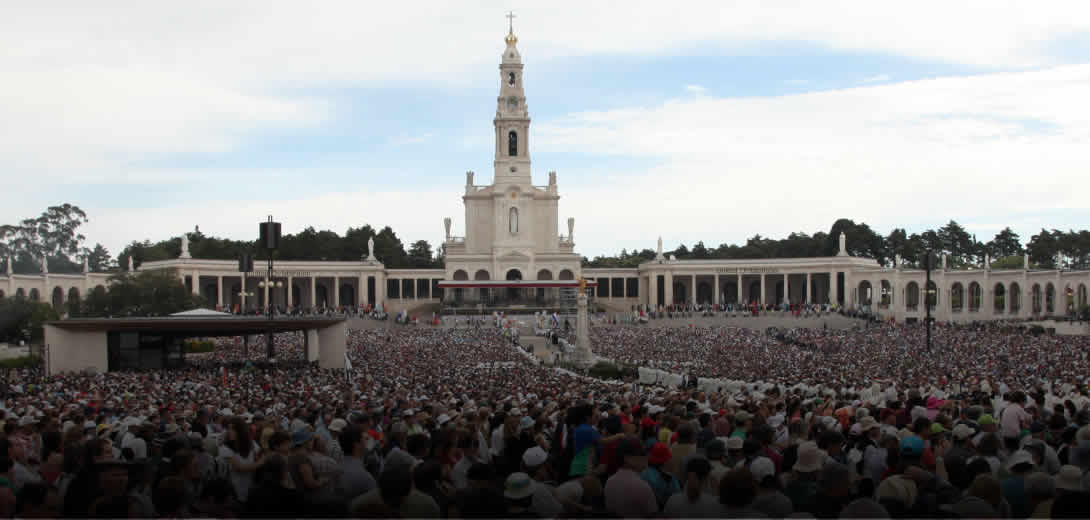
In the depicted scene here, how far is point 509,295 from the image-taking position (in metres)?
77.9

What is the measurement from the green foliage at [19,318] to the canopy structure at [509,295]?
28.1 m

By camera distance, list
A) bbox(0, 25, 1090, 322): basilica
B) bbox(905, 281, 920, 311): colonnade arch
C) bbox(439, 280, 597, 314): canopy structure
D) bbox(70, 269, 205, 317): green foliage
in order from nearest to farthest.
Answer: bbox(70, 269, 205, 317): green foliage
bbox(439, 280, 597, 314): canopy structure
bbox(0, 25, 1090, 322): basilica
bbox(905, 281, 920, 311): colonnade arch

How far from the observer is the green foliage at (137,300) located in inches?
2226

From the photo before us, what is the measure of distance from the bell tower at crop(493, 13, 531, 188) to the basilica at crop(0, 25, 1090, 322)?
89 mm

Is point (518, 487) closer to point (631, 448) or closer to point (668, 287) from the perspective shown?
point (631, 448)

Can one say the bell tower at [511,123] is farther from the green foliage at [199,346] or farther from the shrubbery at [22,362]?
the shrubbery at [22,362]

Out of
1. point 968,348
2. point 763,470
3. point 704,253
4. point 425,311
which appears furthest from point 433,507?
point 704,253

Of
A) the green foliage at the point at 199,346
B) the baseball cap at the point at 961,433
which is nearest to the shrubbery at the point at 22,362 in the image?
the green foliage at the point at 199,346

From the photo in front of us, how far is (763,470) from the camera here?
712cm

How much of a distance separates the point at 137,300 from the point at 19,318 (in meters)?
9.00

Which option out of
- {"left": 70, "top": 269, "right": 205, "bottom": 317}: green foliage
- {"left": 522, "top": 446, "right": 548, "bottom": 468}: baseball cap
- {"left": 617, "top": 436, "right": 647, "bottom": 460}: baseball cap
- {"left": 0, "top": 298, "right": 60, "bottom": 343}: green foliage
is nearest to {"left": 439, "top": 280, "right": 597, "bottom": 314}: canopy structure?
{"left": 70, "top": 269, "right": 205, "bottom": 317}: green foliage

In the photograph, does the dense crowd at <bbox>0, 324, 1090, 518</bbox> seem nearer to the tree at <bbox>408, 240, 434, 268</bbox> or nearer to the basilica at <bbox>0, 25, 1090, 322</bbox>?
the basilica at <bbox>0, 25, 1090, 322</bbox>

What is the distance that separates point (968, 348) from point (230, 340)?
35.8m

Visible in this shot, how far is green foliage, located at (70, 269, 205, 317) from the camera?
56.5m
